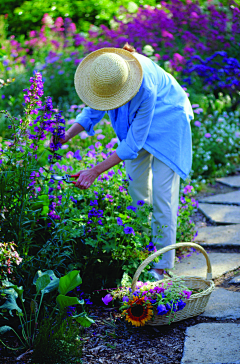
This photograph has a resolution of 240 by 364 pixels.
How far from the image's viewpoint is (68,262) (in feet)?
7.99

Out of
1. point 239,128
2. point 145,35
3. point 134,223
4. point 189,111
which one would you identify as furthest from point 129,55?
point 145,35

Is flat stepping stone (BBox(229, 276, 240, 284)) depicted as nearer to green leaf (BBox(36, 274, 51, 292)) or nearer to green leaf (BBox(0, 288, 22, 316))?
green leaf (BBox(36, 274, 51, 292))

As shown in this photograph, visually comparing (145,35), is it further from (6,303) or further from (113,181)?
(6,303)

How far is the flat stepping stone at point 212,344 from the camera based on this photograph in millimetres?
1828

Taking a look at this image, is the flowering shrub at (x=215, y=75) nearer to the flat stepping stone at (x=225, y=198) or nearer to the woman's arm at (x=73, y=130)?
the flat stepping stone at (x=225, y=198)

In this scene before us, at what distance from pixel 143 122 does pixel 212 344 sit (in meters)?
1.23

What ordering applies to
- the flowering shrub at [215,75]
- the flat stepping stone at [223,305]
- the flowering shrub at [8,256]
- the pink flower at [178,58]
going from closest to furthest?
the flowering shrub at [8,256], the flat stepping stone at [223,305], the flowering shrub at [215,75], the pink flower at [178,58]

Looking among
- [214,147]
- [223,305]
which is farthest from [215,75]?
[223,305]

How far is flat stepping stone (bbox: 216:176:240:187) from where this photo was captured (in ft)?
14.5

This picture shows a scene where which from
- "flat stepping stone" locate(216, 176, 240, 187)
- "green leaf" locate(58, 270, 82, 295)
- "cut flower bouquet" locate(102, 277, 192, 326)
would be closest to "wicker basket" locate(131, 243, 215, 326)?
"cut flower bouquet" locate(102, 277, 192, 326)

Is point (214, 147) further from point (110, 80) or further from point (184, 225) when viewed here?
point (110, 80)

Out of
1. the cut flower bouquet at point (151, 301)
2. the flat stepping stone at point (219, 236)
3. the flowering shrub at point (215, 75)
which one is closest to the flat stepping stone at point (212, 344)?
the cut flower bouquet at point (151, 301)

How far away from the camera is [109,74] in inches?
80.4

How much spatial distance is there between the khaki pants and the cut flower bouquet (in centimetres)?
39
